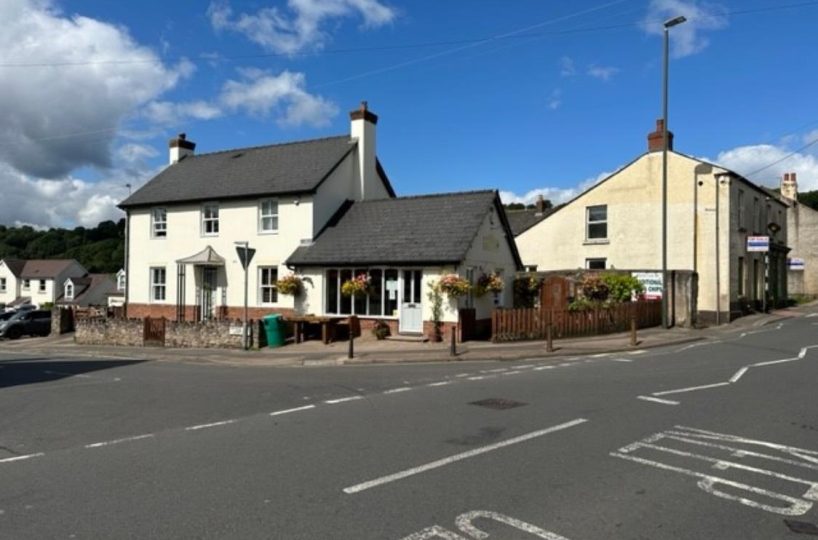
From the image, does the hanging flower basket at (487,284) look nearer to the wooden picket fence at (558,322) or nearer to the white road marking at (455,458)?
the wooden picket fence at (558,322)

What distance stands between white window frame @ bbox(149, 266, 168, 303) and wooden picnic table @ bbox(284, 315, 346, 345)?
353 inches

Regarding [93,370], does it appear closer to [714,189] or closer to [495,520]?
[495,520]

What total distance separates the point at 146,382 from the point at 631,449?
10066 mm

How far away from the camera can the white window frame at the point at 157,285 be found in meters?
29.2

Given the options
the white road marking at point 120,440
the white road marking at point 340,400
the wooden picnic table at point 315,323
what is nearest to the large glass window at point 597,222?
the wooden picnic table at point 315,323

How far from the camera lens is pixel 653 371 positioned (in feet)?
43.2

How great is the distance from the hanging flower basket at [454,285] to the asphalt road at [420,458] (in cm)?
714

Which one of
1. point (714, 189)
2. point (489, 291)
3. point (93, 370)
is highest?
point (714, 189)

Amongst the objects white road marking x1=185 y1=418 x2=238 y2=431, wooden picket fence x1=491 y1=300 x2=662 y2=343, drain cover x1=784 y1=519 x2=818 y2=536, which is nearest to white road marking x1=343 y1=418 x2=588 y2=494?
drain cover x1=784 y1=519 x2=818 y2=536

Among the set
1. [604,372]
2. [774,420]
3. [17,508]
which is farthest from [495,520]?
[604,372]

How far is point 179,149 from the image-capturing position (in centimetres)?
3250

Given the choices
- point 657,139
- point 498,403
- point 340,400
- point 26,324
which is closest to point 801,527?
point 498,403

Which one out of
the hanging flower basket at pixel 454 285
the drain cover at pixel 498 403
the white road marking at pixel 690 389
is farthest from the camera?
the hanging flower basket at pixel 454 285

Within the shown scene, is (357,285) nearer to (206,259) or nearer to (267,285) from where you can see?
(267,285)
